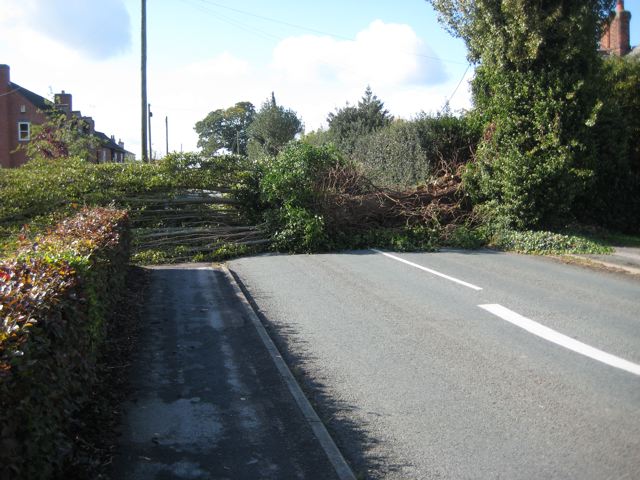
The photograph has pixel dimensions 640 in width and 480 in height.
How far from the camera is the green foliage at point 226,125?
334 ft

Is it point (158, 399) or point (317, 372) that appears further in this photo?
point (317, 372)

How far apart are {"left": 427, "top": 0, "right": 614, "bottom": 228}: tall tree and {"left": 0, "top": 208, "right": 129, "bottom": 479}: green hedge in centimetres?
1281

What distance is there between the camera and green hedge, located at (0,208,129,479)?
2.86m

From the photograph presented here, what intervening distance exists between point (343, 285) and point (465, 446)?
21.2ft

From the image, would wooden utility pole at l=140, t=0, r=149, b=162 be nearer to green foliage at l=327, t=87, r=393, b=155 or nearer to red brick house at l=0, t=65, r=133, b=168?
green foliage at l=327, t=87, r=393, b=155

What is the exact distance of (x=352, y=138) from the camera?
27922 millimetres

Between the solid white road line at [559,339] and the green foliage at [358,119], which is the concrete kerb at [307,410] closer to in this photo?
the solid white road line at [559,339]

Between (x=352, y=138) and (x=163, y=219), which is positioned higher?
(x=352, y=138)

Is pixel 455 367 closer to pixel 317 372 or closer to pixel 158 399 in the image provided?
pixel 317 372

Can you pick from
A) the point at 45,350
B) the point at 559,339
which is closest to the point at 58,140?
the point at 559,339

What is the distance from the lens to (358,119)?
105 feet

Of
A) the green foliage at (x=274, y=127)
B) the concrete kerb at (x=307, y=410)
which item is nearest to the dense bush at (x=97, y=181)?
the concrete kerb at (x=307, y=410)

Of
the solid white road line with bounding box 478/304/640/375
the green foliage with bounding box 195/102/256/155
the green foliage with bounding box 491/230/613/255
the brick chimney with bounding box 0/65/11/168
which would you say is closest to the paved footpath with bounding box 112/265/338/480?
the solid white road line with bounding box 478/304/640/375

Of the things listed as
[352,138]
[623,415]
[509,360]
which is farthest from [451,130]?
[623,415]
